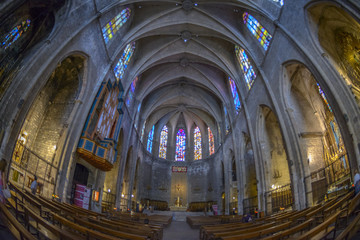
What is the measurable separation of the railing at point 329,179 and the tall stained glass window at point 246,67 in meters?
8.59

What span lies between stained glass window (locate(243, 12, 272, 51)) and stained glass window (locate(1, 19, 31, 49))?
1373cm

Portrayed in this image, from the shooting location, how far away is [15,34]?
376 inches

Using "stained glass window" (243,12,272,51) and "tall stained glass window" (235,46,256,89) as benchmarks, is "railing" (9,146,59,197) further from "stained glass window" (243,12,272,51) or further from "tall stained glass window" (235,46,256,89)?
"tall stained glass window" (235,46,256,89)

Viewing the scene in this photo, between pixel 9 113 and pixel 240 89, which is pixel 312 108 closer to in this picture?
pixel 240 89

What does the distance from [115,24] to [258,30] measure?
1032 centimetres

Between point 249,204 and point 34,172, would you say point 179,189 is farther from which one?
point 34,172

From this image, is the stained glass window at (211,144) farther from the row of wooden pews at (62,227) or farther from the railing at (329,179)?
the row of wooden pews at (62,227)

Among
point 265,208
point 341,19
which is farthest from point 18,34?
point 265,208

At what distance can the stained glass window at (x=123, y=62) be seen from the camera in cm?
1773

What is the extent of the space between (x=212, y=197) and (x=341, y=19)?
2454 centimetres

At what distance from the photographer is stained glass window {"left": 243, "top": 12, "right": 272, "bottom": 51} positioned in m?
14.3

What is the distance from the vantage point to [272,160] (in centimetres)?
1706

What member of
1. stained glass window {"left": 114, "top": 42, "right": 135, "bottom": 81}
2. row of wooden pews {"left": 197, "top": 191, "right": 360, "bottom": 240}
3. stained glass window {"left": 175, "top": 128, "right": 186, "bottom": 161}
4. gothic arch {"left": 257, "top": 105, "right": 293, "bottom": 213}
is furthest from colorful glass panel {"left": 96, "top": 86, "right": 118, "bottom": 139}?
stained glass window {"left": 175, "top": 128, "right": 186, "bottom": 161}

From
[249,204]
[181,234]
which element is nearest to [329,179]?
[181,234]
